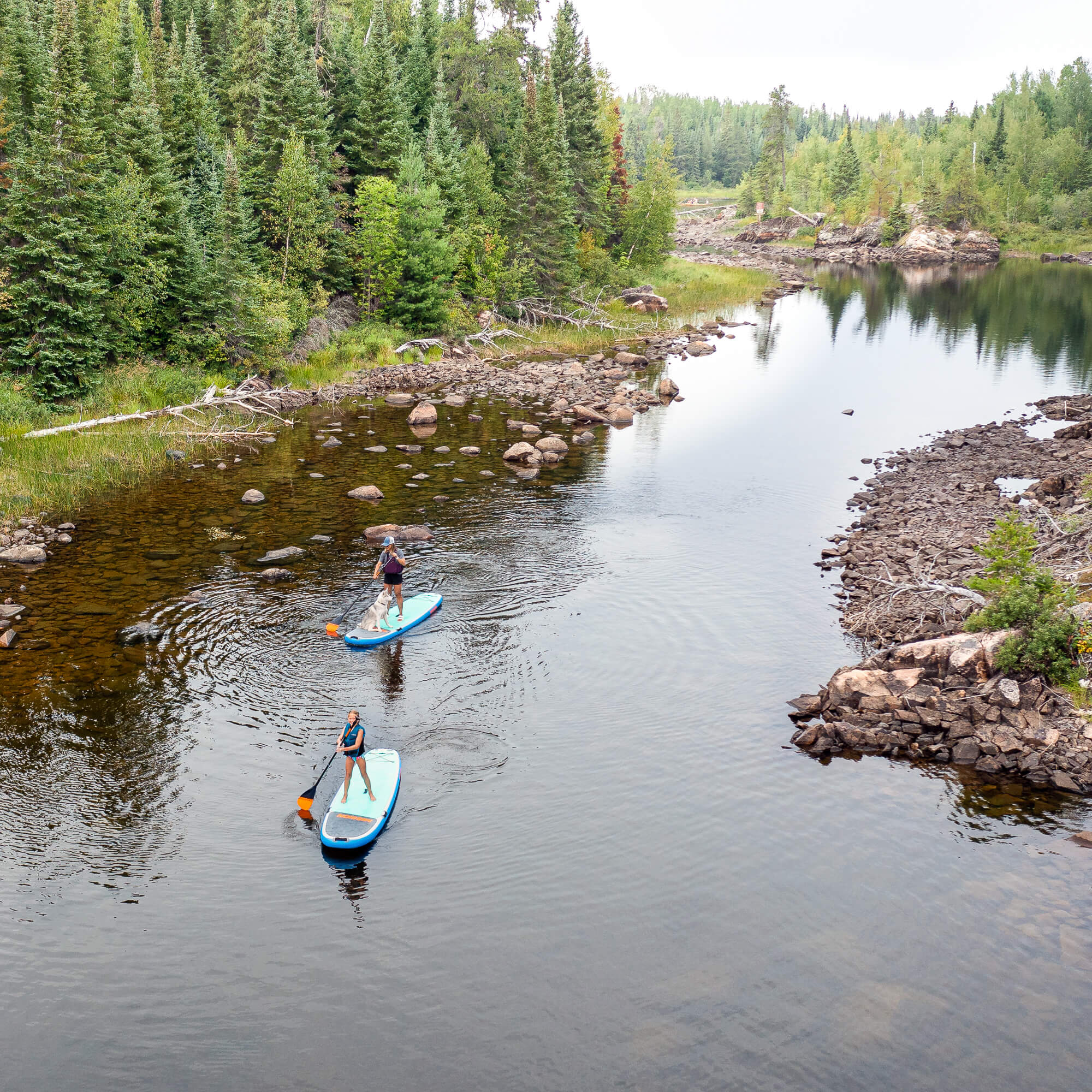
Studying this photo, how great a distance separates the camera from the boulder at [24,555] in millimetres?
25375

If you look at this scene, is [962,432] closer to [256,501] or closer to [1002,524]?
[1002,524]

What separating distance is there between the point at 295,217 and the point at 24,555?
3095 centimetres

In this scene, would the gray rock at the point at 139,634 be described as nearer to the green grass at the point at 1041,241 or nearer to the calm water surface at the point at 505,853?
the calm water surface at the point at 505,853

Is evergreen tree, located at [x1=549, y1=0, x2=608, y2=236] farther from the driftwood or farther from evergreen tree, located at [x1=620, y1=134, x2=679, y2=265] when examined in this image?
Answer: the driftwood

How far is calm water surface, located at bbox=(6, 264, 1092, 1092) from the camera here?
1161 cm

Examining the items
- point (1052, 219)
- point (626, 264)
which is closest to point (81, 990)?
point (626, 264)

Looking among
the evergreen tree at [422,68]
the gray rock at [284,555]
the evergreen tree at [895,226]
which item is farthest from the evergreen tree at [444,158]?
the evergreen tree at [895,226]

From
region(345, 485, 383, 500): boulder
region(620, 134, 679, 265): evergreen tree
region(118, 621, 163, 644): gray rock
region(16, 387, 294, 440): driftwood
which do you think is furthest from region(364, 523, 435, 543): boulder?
region(620, 134, 679, 265): evergreen tree

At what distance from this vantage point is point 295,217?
50094 millimetres

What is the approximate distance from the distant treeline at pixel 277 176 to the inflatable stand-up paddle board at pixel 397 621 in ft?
71.4

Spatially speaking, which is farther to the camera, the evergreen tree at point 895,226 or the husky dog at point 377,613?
the evergreen tree at point 895,226

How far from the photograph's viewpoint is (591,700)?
19.7 metres

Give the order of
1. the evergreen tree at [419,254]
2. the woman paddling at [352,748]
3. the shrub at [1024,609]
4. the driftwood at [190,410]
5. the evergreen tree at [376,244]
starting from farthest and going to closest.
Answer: the evergreen tree at [419,254], the evergreen tree at [376,244], the driftwood at [190,410], the shrub at [1024,609], the woman paddling at [352,748]

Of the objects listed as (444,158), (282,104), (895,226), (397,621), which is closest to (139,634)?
(397,621)
